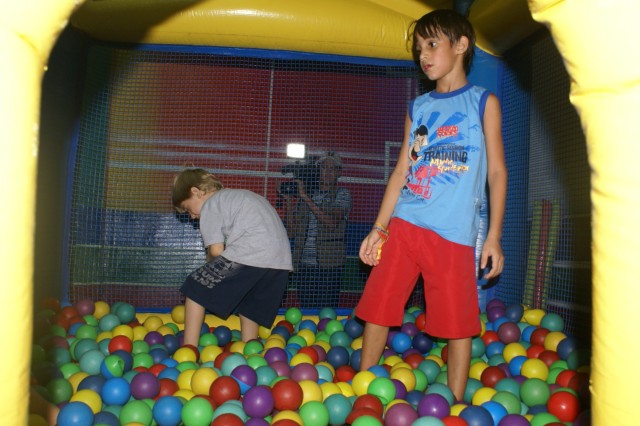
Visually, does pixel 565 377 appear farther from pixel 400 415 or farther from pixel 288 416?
pixel 288 416

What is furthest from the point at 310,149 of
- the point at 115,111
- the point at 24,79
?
the point at 24,79

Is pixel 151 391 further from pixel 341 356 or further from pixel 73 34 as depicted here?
pixel 73 34

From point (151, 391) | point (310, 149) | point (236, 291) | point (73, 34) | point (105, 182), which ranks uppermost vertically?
point (73, 34)

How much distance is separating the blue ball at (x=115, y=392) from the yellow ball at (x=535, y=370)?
1528 millimetres

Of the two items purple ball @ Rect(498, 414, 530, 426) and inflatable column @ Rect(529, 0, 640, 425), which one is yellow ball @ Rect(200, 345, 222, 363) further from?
inflatable column @ Rect(529, 0, 640, 425)

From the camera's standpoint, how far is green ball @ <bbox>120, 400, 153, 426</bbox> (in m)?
1.85

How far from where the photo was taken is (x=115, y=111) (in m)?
3.40

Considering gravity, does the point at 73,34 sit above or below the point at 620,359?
above

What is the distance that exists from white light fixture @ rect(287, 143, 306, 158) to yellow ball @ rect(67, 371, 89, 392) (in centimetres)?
188

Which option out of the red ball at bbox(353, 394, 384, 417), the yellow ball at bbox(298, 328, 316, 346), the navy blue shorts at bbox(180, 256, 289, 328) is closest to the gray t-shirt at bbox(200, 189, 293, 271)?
the navy blue shorts at bbox(180, 256, 289, 328)

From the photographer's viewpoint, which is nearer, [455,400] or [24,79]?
[24,79]

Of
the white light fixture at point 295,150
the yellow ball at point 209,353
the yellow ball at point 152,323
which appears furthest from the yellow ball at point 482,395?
the white light fixture at point 295,150

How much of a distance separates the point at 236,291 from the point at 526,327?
1426mm

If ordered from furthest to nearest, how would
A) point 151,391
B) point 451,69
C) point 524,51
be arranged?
point 524,51 → point 451,69 → point 151,391
